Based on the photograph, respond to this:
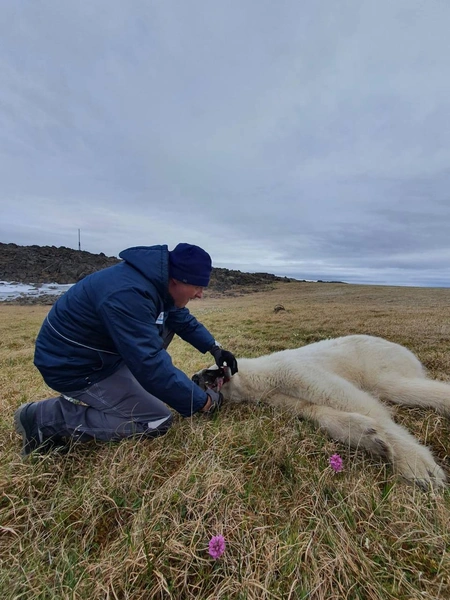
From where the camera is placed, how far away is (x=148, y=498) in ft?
6.90

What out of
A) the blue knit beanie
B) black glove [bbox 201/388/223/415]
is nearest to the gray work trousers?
black glove [bbox 201/388/223/415]

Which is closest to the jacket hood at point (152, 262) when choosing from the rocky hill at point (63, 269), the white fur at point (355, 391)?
the white fur at point (355, 391)

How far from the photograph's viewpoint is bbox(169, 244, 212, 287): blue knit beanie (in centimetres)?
298

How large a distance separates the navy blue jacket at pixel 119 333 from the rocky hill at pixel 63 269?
36.6 metres

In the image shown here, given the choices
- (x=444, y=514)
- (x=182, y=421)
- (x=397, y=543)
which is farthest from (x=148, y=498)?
(x=444, y=514)

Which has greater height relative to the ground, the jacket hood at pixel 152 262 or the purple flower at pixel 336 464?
the jacket hood at pixel 152 262

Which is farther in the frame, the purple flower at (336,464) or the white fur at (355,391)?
the white fur at (355,391)

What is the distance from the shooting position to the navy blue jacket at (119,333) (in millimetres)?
2658

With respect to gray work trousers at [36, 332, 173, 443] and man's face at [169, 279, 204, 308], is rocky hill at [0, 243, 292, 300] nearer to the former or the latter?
man's face at [169, 279, 204, 308]

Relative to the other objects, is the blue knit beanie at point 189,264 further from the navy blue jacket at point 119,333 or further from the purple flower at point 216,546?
the purple flower at point 216,546

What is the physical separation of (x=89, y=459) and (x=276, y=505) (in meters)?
1.58

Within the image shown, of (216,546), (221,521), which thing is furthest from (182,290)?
(216,546)

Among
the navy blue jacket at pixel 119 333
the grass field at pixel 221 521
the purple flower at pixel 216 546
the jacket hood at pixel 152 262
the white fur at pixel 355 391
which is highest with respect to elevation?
the jacket hood at pixel 152 262

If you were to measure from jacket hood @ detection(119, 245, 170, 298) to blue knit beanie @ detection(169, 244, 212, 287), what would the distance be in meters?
0.07
